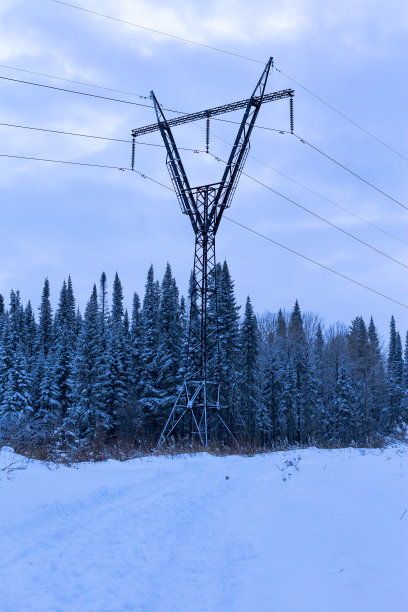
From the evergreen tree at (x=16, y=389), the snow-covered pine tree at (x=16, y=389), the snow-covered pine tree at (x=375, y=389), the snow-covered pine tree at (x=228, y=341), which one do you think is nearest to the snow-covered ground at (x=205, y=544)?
the snow-covered pine tree at (x=228, y=341)

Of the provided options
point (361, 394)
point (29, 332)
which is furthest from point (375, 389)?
point (29, 332)

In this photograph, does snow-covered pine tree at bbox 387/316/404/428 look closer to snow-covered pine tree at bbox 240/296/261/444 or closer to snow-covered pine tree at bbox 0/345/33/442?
snow-covered pine tree at bbox 240/296/261/444

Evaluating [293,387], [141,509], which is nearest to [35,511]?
[141,509]

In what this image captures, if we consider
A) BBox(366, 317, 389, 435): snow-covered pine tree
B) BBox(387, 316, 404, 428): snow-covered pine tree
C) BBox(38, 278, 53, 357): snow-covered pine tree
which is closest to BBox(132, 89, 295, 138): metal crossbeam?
BBox(366, 317, 389, 435): snow-covered pine tree

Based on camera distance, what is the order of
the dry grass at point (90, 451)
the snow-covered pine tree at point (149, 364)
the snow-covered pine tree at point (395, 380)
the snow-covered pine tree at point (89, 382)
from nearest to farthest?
the dry grass at point (90, 451) < the snow-covered pine tree at point (89, 382) < the snow-covered pine tree at point (149, 364) < the snow-covered pine tree at point (395, 380)

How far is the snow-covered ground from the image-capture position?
151 inches

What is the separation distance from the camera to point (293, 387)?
55625mm

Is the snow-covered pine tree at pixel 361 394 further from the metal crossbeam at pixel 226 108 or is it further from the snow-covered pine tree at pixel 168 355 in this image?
the metal crossbeam at pixel 226 108

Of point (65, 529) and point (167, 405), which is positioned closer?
point (65, 529)

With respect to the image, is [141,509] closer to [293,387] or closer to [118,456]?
[118,456]

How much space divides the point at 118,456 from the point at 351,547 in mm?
9857

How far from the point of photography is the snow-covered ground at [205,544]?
3832 mm

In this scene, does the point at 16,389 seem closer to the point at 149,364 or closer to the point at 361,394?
the point at 149,364

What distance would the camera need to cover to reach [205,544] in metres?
5.43
